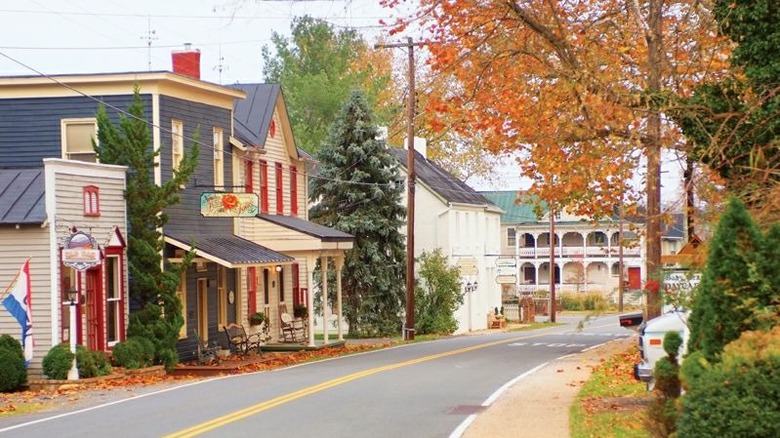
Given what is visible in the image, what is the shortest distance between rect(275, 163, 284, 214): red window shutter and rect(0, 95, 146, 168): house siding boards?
10.0m

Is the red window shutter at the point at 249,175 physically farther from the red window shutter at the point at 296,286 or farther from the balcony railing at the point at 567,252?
the balcony railing at the point at 567,252

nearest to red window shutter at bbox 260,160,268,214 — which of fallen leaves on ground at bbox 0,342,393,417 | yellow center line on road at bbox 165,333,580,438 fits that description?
fallen leaves on ground at bbox 0,342,393,417

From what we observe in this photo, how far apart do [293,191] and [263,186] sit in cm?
378

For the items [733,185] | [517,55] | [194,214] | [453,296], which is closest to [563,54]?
[517,55]

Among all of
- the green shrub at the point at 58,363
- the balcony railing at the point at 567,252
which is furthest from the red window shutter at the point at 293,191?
the balcony railing at the point at 567,252

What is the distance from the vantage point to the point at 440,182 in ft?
206

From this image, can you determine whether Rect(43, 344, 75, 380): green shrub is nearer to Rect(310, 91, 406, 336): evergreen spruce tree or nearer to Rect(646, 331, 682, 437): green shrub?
Rect(646, 331, 682, 437): green shrub

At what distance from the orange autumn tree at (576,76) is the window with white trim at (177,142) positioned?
32.0 ft

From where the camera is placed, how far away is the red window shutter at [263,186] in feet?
130

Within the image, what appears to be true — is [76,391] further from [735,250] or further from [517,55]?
[735,250]

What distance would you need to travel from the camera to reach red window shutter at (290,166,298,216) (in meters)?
43.3

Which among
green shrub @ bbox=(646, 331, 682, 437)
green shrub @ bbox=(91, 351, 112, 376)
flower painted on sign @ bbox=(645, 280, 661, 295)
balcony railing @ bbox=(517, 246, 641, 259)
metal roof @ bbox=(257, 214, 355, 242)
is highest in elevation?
metal roof @ bbox=(257, 214, 355, 242)

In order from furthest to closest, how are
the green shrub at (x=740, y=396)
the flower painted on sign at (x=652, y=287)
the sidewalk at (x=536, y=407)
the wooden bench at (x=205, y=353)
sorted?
the wooden bench at (x=205, y=353)
the sidewalk at (x=536, y=407)
the flower painted on sign at (x=652, y=287)
the green shrub at (x=740, y=396)

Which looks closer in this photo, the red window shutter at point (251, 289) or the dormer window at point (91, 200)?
the dormer window at point (91, 200)
